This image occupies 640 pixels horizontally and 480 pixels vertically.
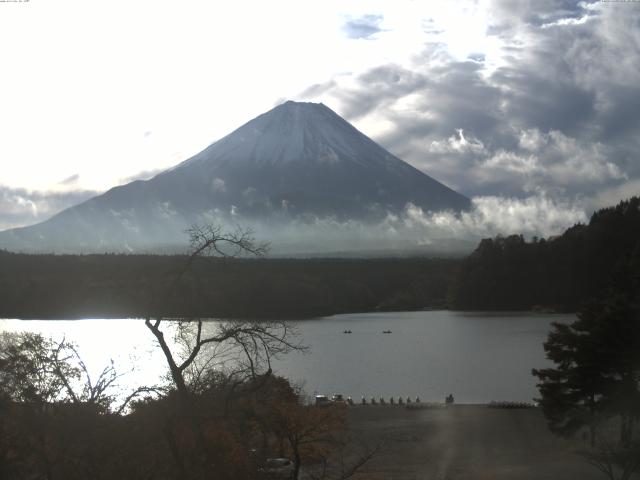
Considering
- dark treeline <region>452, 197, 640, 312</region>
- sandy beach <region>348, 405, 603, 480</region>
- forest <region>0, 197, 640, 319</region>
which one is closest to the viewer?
sandy beach <region>348, 405, 603, 480</region>

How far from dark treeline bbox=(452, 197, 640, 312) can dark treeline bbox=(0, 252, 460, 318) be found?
847cm

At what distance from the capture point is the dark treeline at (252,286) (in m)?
63.7

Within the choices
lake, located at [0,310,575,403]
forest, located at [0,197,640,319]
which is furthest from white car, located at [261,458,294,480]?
forest, located at [0,197,640,319]

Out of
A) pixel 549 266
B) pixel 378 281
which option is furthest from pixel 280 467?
pixel 378 281

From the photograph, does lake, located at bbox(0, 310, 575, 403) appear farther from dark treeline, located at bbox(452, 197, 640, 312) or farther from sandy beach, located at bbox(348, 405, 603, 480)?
dark treeline, located at bbox(452, 197, 640, 312)

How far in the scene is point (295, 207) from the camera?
180m

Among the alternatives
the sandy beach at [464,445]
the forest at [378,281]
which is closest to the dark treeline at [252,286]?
the forest at [378,281]

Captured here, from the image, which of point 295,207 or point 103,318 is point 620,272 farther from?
point 295,207

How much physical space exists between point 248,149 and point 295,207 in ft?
63.6

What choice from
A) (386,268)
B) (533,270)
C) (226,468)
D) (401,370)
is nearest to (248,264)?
(386,268)

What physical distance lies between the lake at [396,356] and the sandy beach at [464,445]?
4439 mm

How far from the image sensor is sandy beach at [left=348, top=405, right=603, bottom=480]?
53.1 feet

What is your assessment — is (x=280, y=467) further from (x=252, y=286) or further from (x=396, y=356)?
(x=252, y=286)

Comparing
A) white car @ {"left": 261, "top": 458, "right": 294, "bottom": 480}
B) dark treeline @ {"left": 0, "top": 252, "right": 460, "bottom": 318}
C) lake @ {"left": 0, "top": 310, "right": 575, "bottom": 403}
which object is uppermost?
dark treeline @ {"left": 0, "top": 252, "right": 460, "bottom": 318}
